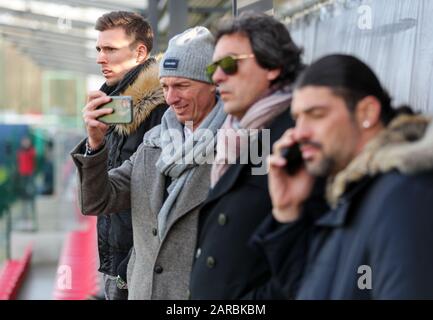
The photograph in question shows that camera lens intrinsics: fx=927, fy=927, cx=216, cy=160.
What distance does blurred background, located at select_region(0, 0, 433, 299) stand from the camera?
3.98m

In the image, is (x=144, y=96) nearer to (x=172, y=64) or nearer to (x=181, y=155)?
(x=172, y=64)

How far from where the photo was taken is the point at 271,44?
2637 millimetres

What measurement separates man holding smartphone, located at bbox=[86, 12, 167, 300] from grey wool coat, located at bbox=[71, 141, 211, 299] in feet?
1.18

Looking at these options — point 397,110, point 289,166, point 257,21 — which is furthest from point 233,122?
point 397,110

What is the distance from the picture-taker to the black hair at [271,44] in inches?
104

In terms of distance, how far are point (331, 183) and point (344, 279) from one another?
25 centimetres

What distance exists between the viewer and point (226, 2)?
29.3ft

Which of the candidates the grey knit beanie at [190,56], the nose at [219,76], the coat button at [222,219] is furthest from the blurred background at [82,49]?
the coat button at [222,219]

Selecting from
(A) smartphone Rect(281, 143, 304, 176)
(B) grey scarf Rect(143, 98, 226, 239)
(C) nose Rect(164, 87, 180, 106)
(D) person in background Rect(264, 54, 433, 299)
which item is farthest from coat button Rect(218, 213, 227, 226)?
(C) nose Rect(164, 87, 180, 106)

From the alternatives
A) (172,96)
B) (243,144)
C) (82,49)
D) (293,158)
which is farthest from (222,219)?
(82,49)

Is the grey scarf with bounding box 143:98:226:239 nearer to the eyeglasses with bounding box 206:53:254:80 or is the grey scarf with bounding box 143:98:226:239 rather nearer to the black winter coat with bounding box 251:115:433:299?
the eyeglasses with bounding box 206:53:254:80

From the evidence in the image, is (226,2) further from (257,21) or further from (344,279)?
(344,279)

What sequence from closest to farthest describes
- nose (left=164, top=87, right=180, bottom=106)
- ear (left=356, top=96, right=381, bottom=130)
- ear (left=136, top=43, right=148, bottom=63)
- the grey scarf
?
ear (left=356, top=96, right=381, bottom=130), the grey scarf, nose (left=164, top=87, right=180, bottom=106), ear (left=136, top=43, right=148, bottom=63)

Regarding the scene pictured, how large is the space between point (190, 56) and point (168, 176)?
428 millimetres
